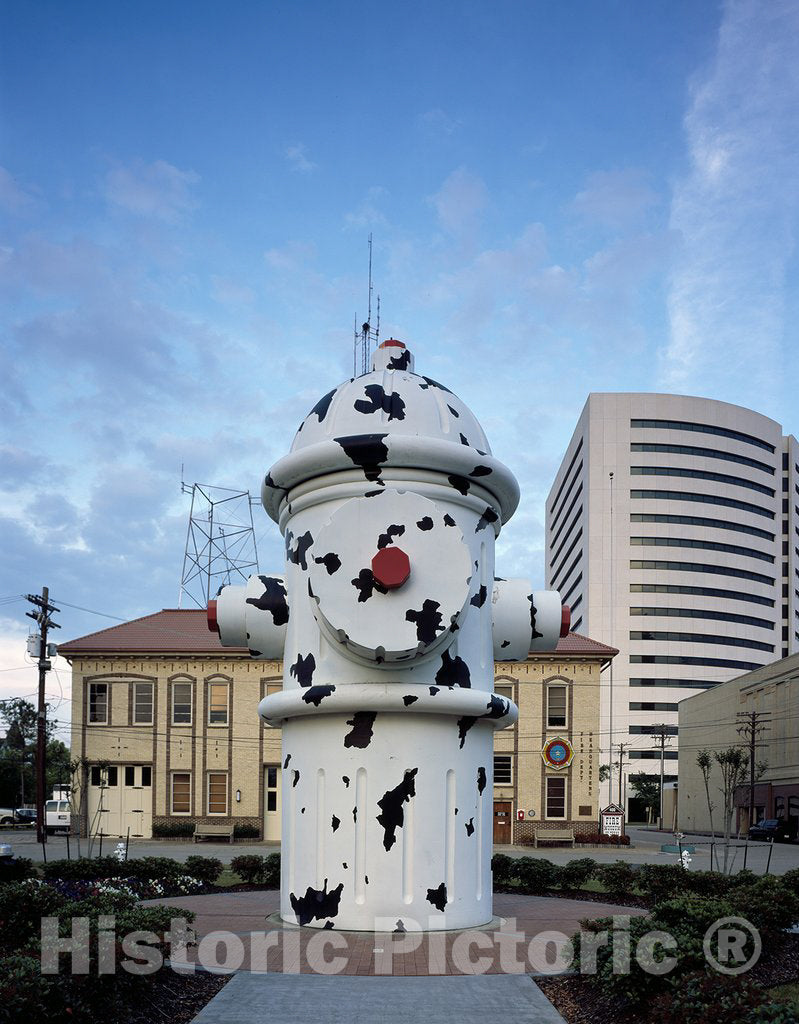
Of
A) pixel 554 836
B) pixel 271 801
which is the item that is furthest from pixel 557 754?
pixel 271 801

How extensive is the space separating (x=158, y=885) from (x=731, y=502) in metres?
92.1

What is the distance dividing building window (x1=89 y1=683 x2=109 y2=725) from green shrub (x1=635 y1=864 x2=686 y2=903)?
28412 mm

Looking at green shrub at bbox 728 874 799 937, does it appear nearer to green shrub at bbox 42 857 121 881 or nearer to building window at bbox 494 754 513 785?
green shrub at bbox 42 857 121 881

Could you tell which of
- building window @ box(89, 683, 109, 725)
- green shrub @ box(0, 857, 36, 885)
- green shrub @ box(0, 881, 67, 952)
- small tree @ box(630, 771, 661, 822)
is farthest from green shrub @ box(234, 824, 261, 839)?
small tree @ box(630, 771, 661, 822)

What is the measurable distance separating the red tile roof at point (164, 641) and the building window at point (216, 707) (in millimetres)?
1681

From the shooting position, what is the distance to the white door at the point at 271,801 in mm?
37906

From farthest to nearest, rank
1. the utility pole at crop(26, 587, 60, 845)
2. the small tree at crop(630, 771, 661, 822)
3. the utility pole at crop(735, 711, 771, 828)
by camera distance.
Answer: the small tree at crop(630, 771, 661, 822)
the utility pole at crop(735, 711, 771, 828)
the utility pole at crop(26, 587, 60, 845)

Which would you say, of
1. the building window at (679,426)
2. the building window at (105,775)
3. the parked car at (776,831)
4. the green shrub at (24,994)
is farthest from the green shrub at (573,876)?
the building window at (679,426)

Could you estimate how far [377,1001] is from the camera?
658cm

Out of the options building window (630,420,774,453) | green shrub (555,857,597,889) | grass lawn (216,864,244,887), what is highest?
building window (630,420,774,453)

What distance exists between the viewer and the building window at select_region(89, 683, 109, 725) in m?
38.3

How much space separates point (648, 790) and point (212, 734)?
2351 inches

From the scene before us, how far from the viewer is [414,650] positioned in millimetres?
8383

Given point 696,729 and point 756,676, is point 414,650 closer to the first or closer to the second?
point 756,676
